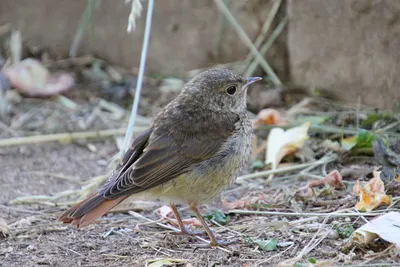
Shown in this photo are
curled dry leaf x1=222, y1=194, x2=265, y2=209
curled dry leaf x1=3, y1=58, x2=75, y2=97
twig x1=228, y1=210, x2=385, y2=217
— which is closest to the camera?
twig x1=228, y1=210, x2=385, y2=217

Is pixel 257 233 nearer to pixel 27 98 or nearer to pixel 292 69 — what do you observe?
pixel 292 69

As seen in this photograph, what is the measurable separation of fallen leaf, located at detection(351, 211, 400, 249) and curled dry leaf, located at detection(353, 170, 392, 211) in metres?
0.45

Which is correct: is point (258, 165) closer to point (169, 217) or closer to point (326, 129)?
point (326, 129)

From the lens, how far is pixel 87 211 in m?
4.30

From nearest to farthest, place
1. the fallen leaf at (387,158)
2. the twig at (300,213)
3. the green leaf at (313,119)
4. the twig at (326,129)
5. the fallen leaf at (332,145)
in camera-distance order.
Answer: the twig at (300,213), the fallen leaf at (387,158), the fallen leaf at (332,145), the twig at (326,129), the green leaf at (313,119)

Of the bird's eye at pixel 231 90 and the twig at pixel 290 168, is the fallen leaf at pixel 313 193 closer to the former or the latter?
the twig at pixel 290 168

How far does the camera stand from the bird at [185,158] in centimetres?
440

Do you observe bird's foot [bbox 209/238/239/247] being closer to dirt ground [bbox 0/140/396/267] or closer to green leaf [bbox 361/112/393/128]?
dirt ground [bbox 0/140/396/267]

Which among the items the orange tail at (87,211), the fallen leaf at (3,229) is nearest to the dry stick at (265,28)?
the orange tail at (87,211)

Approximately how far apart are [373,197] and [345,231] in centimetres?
39

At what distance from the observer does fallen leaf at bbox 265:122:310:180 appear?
571cm

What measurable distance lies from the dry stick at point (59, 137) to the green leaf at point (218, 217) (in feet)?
6.18

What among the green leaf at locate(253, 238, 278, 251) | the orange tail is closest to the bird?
the orange tail

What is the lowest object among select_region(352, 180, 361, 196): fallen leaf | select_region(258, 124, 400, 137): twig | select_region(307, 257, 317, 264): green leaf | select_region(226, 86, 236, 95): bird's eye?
select_region(307, 257, 317, 264): green leaf
